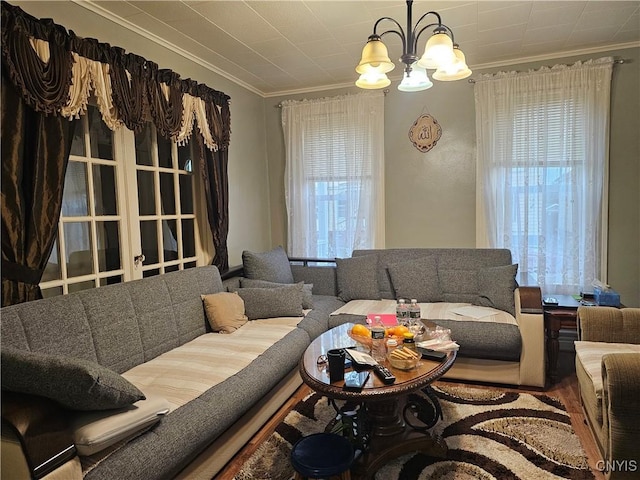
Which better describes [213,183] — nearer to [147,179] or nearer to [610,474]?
[147,179]

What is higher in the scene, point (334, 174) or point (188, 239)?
point (334, 174)

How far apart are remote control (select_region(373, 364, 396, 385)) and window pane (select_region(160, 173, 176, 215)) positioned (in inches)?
86.9

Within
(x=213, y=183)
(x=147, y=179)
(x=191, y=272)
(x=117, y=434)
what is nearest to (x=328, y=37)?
(x=213, y=183)

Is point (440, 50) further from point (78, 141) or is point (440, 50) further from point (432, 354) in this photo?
point (78, 141)

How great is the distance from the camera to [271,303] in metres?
3.16

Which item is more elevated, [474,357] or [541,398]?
[474,357]

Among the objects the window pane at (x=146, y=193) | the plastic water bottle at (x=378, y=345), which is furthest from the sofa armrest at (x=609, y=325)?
the window pane at (x=146, y=193)

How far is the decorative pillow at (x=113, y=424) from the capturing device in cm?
144

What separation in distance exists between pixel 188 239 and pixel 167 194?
0.45m

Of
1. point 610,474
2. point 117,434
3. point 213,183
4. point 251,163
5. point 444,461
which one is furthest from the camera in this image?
point 251,163

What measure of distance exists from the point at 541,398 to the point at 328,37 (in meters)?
3.00

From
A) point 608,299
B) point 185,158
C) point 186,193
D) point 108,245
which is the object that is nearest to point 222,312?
point 108,245

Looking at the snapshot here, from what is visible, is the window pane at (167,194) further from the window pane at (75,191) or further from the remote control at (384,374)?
the remote control at (384,374)

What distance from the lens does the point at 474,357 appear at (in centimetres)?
292
